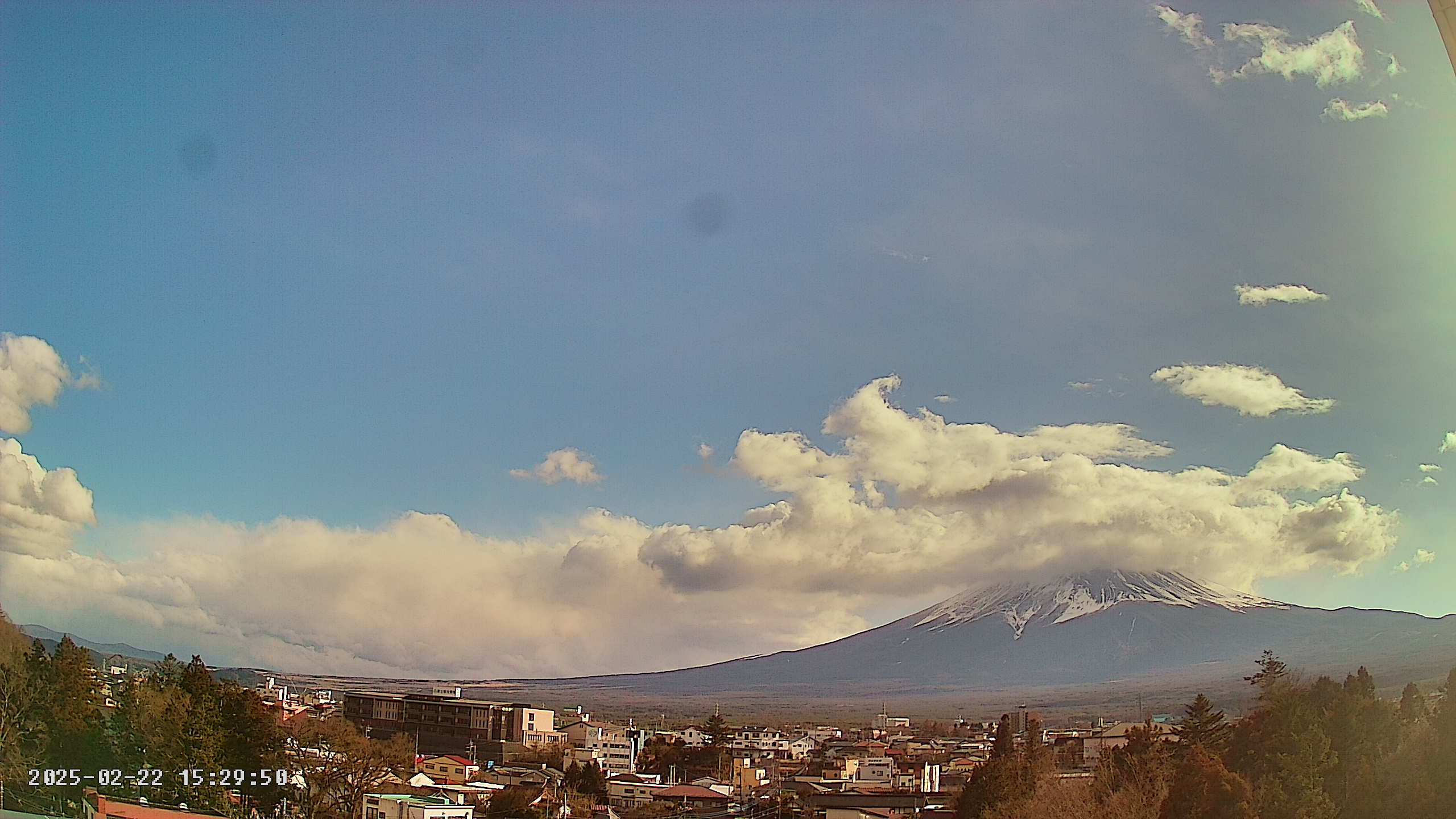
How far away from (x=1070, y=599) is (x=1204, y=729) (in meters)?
9.43

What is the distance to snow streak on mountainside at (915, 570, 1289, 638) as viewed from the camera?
1825 cm

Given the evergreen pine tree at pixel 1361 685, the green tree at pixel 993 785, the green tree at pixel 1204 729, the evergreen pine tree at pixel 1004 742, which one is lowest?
the green tree at pixel 993 785

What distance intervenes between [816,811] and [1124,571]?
332 inches

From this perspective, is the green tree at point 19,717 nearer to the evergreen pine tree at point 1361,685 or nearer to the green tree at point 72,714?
the green tree at point 72,714

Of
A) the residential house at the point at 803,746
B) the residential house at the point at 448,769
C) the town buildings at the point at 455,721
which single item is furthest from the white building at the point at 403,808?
the residential house at the point at 803,746

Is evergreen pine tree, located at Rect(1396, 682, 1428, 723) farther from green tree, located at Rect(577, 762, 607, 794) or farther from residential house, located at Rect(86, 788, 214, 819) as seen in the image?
residential house, located at Rect(86, 788, 214, 819)

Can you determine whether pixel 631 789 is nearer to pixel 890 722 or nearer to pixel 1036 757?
pixel 890 722

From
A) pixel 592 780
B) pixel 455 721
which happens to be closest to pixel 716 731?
pixel 592 780

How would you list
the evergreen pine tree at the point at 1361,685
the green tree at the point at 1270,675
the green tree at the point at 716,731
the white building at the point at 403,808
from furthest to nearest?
the green tree at the point at 716,731, the white building at the point at 403,808, the green tree at the point at 1270,675, the evergreen pine tree at the point at 1361,685

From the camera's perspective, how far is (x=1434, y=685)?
31.1ft

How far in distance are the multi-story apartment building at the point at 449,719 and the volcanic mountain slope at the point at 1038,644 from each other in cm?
186

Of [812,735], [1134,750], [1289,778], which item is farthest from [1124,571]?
[1289,778]

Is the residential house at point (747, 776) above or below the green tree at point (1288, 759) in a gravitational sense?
below

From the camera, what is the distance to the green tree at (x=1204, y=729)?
1026 cm
